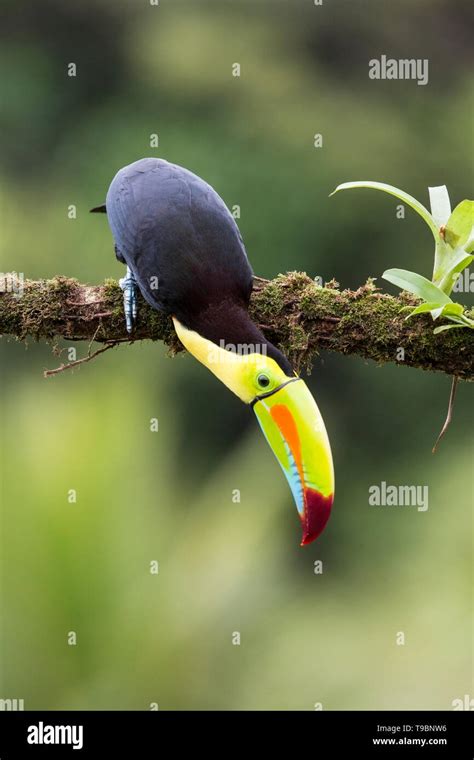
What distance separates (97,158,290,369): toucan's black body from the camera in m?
2.76

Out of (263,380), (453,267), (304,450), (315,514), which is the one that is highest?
(453,267)

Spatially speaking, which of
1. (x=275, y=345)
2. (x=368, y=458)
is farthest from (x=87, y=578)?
(x=368, y=458)

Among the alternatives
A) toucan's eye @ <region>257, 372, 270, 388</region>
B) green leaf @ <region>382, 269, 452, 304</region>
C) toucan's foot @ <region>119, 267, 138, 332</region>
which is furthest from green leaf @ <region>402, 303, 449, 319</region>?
toucan's foot @ <region>119, 267, 138, 332</region>

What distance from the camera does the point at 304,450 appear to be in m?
2.56

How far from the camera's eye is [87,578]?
4.42 metres

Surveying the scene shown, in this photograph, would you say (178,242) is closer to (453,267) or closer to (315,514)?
(453,267)

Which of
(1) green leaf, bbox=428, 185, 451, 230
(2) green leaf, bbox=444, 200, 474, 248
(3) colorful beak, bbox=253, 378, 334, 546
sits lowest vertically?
(3) colorful beak, bbox=253, 378, 334, 546

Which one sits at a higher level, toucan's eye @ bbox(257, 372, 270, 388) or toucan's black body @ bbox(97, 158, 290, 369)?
toucan's black body @ bbox(97, 158, 290, 369)

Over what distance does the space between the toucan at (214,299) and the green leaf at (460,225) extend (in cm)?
54

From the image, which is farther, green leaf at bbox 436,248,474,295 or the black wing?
the black wing

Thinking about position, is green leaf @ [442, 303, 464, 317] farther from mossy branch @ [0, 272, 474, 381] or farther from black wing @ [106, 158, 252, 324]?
black wing @ [106, 158, 252, 324]

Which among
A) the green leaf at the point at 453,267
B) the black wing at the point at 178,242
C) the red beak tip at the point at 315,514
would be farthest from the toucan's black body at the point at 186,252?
the green leaf at the point at 453,267

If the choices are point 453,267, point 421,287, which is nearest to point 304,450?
point 421,287

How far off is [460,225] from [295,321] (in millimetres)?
492
